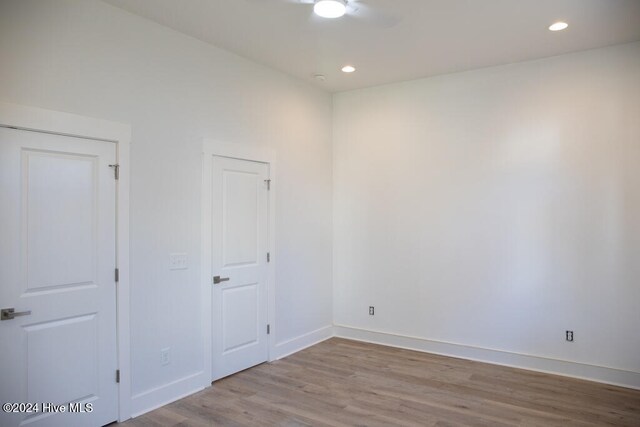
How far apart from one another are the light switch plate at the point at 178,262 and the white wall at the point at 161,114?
2.0 inches

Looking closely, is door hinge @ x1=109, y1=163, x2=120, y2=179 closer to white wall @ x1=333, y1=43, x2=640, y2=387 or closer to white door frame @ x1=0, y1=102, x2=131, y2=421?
white door frame @ x1=0, y1=102, x2=131, y2=421

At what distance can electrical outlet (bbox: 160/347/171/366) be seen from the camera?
135 inches

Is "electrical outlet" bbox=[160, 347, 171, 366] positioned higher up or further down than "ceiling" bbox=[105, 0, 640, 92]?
further down

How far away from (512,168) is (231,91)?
2942 millimetres


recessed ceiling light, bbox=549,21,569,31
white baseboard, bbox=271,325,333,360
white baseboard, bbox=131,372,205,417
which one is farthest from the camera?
white baseboard, bbox=271,325,333,360

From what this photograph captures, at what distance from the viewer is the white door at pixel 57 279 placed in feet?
8.44

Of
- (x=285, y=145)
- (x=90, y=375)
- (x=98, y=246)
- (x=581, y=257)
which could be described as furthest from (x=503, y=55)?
(x=90, y=375)

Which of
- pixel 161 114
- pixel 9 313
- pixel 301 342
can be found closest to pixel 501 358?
pixel 301 342

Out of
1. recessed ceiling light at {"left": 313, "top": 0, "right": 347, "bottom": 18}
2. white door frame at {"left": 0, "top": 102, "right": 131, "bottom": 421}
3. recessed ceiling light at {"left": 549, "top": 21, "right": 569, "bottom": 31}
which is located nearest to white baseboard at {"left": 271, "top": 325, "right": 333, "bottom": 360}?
white door frame at {"left": 0, "top": 102, "right": 131, "bottom": 421}

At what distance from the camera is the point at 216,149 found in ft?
12.8

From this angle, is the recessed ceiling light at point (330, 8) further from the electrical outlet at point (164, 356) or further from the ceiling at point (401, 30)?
the electrical outlet at point (164, 356)

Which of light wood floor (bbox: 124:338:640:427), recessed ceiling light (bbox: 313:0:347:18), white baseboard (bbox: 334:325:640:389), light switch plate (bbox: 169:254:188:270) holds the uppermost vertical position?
recessed ceiling light (bbox: 313:0:347:18)

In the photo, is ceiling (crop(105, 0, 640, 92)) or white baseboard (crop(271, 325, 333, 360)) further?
white baseboard (crop(271, 325, 333, 360))

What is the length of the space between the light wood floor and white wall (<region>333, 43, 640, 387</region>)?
0.45 m
